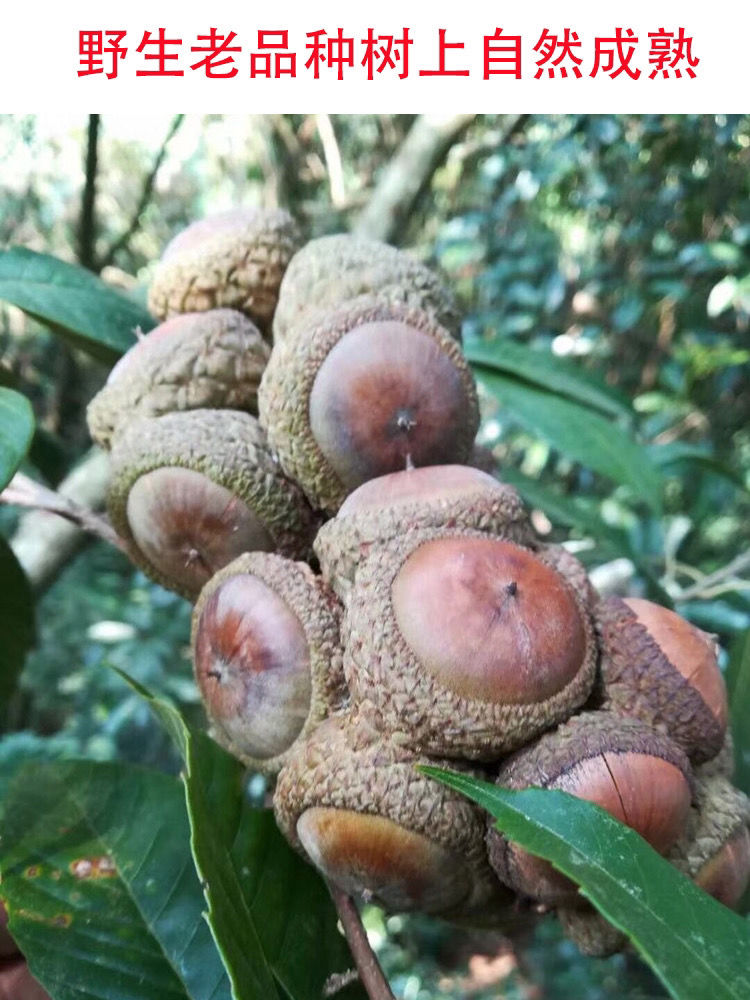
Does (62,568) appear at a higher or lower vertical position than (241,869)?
higher

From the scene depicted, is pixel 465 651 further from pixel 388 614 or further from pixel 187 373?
pixel 187 373

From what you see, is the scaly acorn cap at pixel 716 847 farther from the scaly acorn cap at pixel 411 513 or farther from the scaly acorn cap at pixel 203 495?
the scaly acorn cap at pixel 203 495

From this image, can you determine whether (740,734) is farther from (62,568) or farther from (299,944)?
(62,568)

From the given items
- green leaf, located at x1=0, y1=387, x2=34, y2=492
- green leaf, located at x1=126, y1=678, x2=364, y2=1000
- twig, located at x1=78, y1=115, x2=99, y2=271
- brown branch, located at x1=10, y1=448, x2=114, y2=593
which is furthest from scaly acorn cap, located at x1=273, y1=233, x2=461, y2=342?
twig, located at x1=78, y1=115, x2=99, y2=271

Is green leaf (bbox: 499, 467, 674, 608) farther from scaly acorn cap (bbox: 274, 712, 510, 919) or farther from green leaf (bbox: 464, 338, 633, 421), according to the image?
scaly acorn cap (bbox: 274, 712, 510, 919)

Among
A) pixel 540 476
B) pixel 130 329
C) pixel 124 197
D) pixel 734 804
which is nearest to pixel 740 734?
pixel 734 804

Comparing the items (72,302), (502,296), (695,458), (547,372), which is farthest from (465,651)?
(502,296)
